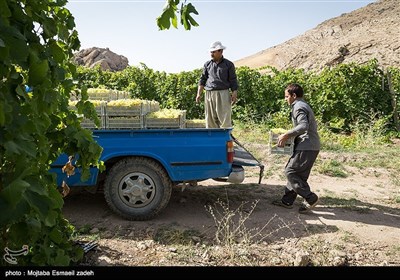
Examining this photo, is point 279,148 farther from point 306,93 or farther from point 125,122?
point 306,93

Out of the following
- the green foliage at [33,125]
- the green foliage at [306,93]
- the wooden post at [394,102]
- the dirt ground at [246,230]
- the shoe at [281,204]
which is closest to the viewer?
the green foliage at [33,125]

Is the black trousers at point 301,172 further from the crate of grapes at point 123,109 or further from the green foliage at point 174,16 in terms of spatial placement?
the green foliage at point 174,16

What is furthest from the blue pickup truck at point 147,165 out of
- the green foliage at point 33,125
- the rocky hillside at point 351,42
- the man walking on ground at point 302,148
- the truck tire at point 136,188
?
the rocky hillside at point 351,42

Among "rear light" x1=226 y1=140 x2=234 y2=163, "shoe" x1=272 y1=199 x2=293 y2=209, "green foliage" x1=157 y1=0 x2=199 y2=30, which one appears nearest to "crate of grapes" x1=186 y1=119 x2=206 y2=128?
"rear light" x1=226 y1=140 x2=234 y2=163

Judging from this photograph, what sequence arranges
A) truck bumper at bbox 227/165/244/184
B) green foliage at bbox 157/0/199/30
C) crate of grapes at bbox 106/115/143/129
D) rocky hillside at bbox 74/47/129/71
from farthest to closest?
rocky hillside at bbox 74/47/129/71 → truck bumper at bbox 227/165/244/184 → crate of grapes at bbox 106/115/143/129 → green foliage at bbox 157/0/199/30

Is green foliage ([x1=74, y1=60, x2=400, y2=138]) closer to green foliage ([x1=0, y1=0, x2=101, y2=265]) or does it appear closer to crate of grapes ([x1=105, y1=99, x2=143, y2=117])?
crate of grapes ([x1=105, y1=99, x2=143, y2=117])

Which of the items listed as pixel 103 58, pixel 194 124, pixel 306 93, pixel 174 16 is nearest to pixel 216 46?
pixel 194 124

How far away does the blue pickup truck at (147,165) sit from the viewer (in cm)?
515

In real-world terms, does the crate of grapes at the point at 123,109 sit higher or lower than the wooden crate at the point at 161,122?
higher

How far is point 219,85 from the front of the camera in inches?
289

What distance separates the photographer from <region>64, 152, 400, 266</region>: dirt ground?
13.8ft

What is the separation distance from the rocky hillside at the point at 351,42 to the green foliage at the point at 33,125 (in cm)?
2299

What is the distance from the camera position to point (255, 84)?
14289mm

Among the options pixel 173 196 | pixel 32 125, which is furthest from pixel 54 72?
pixel 173 196
